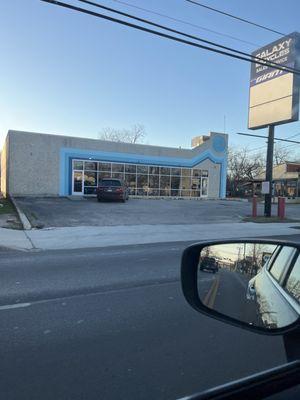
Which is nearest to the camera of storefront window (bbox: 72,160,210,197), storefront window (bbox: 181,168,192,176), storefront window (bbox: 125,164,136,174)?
storefront window (bbox: 72,160,210,197)

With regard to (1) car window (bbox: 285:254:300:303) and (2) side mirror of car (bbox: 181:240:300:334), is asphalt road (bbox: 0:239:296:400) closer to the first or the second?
(2) side mirror of car (bbox: 181:240:300:334)

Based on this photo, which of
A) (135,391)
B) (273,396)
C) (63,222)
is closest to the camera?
(273,396)

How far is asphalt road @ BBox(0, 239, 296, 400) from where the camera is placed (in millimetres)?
3398

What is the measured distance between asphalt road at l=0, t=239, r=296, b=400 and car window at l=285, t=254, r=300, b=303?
5.26 feet

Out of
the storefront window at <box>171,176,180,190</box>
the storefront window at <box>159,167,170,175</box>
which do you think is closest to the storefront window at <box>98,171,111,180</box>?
the storefront window at <box>159,167,170,175</box>

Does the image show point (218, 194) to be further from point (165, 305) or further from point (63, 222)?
point (165, 305)

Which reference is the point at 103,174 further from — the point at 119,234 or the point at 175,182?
the point at 119,234

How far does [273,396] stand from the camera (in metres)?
1.58

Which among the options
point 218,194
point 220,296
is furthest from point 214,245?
point 218,194

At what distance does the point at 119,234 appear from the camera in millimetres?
15281

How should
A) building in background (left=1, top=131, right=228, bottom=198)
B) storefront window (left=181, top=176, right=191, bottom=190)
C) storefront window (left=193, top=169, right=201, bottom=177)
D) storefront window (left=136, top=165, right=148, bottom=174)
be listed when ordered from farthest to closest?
storefront window (left=193, top=169, right=201, bottom=177), storefront window (left=181, top=176, right=191, bottom=190), storefront window (left=136, top=165, right=148, bottom=174), building in background (left=1, top=131, right=228, bottom=198)

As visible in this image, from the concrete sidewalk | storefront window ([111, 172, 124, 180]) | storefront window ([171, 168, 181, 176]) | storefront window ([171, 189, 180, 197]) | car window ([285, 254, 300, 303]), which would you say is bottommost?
the concrete sidewalk

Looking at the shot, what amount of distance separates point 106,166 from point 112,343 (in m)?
31.9

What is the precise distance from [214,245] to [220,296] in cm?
31
